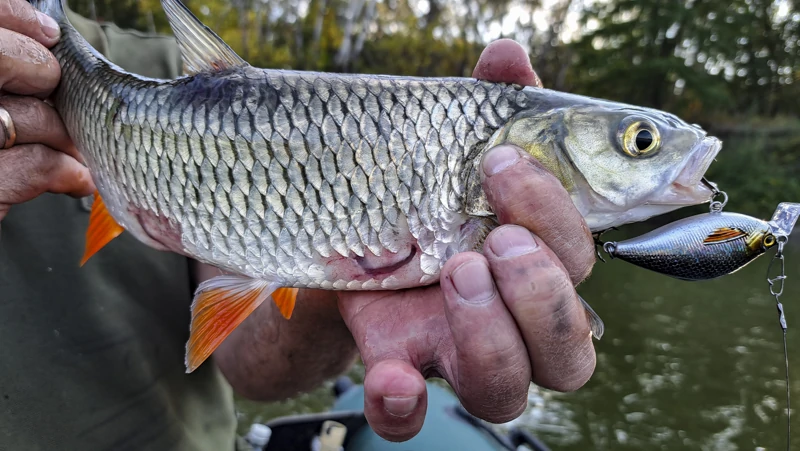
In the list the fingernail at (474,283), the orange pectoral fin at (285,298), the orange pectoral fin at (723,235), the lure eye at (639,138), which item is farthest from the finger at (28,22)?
the orange pectoral fin at (723,235)

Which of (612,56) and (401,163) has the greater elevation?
(401,163)

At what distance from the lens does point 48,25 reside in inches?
64.4

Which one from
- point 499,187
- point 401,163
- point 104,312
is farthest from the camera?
point 104,312

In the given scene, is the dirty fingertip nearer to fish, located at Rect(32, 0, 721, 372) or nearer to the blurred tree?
fish, located at Rect(32, 0, 721, 372)

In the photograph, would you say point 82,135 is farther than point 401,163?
Yes

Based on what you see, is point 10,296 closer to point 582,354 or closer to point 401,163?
point 401,163

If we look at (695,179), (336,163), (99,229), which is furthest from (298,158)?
(695,179)

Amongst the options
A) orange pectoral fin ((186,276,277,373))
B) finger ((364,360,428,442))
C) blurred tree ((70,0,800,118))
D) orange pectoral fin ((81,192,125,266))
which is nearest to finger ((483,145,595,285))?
finger ((364,360,428,442))

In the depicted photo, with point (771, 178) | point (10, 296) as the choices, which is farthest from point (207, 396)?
point (771, 178)

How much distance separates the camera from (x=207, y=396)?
2.24 meters

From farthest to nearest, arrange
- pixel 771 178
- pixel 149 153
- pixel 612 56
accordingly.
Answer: pixel 612 56
pixel 771 178
pixel 149 153

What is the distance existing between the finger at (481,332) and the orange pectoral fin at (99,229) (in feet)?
3.84

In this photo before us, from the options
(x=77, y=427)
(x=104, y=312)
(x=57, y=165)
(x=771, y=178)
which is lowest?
(x=771, y=178)

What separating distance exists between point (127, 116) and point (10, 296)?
0.75 m
